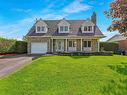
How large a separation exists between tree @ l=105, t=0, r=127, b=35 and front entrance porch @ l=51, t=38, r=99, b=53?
A: 17431mm

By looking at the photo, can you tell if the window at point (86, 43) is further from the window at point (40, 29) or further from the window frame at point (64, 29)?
the window at point (40, 29)

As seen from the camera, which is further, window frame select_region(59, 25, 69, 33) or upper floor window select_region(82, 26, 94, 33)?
window frame select_region(59, 25, 69, 33)

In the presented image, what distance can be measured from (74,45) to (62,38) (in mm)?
2683

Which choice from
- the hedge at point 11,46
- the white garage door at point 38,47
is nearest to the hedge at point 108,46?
the white garage door at point 38,47

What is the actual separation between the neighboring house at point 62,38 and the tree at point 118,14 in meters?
16.7

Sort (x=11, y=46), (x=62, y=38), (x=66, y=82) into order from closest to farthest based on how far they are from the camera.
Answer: (x=66, y=82) → (x=62, y=38) → (x=11, y=46)

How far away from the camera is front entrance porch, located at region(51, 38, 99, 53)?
1577 inches

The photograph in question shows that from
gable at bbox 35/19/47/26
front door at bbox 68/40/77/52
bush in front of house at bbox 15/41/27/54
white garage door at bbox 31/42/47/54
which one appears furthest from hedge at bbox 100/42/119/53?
bush in front of house at bbox 15/41/27/54

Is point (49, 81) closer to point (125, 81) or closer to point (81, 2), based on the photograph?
point (125, 81)

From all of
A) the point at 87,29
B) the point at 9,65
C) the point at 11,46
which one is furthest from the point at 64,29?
the point at 9,65

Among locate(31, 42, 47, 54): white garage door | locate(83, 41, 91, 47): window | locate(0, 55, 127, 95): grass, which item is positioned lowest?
locate(0, 55, 127, 95): grass

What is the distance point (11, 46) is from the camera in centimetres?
4103

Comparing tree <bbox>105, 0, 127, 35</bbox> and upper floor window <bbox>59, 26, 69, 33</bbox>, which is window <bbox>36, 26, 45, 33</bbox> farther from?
tree <bbox>105, 0, 127, 35</bbox>

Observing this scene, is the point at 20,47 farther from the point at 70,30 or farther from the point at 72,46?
the point at 70,30
